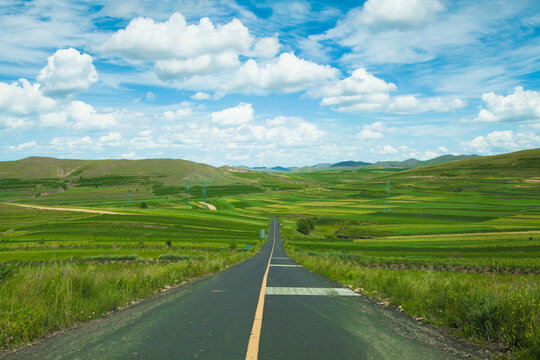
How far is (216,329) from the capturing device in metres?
6.35

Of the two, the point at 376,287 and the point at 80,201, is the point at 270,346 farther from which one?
the point at 80,201

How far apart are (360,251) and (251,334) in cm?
5007

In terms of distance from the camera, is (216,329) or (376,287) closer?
(216,329)

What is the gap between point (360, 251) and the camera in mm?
53094

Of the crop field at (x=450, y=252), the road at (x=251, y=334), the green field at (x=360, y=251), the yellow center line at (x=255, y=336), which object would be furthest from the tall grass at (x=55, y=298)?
the crop field at (x=450, y=252)

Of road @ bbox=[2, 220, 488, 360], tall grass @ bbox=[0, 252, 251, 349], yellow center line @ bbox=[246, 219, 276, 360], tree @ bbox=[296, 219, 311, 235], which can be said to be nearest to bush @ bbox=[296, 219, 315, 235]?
tree @ bbox=[296, 219, 311, 235]

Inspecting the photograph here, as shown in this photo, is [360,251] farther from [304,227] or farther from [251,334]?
[251,334]

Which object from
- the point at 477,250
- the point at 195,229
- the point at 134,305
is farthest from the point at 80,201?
the point at 134,305

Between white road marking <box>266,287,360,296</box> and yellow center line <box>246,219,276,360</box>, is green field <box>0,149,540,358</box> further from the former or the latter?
yellow center line <box>246,219,276,360</box>

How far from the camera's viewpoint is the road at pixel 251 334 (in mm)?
5109

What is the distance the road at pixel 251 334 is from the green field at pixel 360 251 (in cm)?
88

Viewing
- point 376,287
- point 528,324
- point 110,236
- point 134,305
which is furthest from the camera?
point 110,236

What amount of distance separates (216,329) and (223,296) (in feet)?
12.5

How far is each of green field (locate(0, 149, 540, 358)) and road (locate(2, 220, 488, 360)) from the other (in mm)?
880
